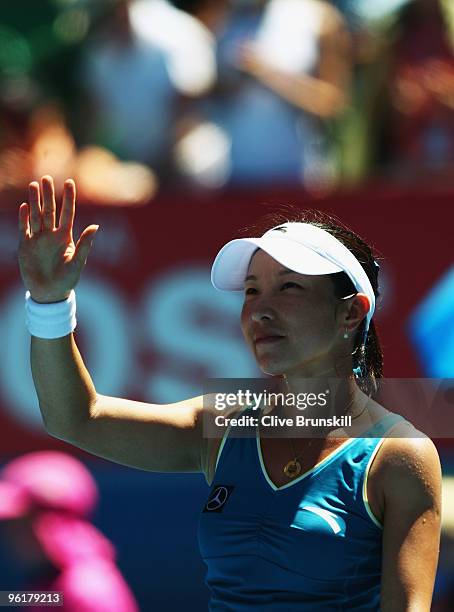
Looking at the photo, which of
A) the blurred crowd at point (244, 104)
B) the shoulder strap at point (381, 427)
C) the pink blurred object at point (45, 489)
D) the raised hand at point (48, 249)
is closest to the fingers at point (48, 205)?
the raised hand at point (48, 249)

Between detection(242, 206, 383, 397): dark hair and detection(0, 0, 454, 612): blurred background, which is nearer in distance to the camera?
detection(242, 206, 383, 397): dark hair

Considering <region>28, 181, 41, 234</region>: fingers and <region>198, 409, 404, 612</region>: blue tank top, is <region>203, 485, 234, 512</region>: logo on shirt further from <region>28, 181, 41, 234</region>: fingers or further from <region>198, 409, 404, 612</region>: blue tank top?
<region>28, 181, 41, 234</region>: fingers

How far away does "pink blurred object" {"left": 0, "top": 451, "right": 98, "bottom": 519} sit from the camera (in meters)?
4.36

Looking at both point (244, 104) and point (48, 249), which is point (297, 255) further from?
point (244, 104)

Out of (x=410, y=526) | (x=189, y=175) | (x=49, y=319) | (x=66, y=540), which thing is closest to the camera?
(x=410, y=526)

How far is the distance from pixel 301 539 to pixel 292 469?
0.16 meters

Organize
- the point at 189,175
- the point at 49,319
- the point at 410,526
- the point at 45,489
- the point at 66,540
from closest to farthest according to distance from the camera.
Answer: the point at 410,526 < the point at 49,319 < the point at 66,540 < the point at 45,489 < the point at 189,175

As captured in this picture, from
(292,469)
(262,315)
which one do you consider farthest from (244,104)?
(292,469)

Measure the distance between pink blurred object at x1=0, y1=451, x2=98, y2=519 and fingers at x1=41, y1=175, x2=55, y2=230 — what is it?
6.18 feet

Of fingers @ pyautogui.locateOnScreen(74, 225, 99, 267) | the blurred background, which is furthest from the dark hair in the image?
the blurred background

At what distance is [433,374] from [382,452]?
206 centimetres

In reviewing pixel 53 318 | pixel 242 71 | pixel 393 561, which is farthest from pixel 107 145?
pixel 393 561

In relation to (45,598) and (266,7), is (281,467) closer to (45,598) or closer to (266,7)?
(45,598)

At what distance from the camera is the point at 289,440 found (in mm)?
2574
